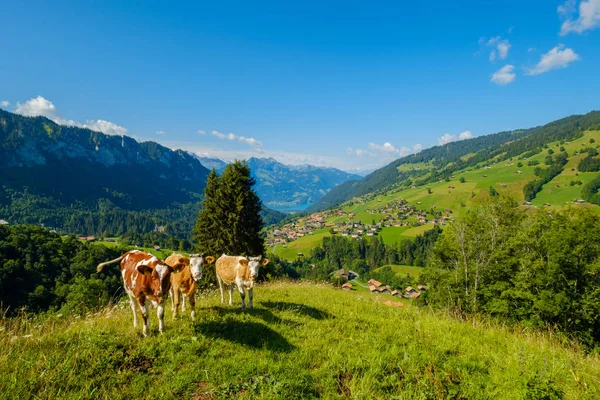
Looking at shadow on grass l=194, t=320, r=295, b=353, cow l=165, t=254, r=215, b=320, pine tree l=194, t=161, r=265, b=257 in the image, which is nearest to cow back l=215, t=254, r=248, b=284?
cow l=165, t=254, r=215, b=320

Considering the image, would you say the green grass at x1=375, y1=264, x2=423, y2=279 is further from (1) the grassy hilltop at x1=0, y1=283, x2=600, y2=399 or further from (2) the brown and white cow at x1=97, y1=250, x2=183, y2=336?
(2) the brown and white cow at x1=97, y1=250, x2=183, y2=336

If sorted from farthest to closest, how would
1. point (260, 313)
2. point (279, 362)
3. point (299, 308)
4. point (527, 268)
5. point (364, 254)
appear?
point (364, 254) → point (527, 268) → point (299, 308) → point (260, 313) → point (279, 362)

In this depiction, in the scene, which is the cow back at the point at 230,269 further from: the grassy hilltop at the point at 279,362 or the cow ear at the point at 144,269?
the cow ear at the point at 144,269

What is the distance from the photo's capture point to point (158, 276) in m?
7.31

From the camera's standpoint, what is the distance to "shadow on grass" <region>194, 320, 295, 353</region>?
6797mm

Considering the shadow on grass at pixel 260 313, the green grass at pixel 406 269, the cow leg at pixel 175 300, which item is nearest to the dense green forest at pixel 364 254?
the green grass at pixel 406 269

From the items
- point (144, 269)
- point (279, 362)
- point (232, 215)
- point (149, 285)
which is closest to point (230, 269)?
point (149, 285)

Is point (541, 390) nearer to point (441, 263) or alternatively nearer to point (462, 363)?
point (462, 363)

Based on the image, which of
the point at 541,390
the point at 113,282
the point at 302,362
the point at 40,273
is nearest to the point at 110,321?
the point at 302,362

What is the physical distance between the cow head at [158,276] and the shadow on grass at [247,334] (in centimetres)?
139

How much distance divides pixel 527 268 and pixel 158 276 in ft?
104

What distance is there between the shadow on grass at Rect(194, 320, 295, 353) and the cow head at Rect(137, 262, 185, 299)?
139 centimetres

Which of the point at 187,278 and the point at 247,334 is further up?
the point at 187,278

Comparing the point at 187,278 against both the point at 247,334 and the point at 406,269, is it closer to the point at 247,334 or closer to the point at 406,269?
the point at 247,334
